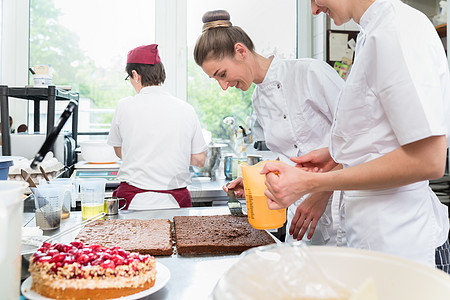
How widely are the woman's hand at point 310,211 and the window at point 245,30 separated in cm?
204

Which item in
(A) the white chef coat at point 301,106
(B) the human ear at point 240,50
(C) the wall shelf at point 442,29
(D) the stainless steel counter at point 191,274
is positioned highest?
(C) the wall shelf at point 442,29

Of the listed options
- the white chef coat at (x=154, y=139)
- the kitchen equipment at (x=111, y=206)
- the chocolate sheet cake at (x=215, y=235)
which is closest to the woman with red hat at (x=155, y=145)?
the white chef coat at (x=154, y=139)

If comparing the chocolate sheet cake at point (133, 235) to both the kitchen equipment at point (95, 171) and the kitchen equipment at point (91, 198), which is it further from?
the kitchen equipment at point (95, 171)

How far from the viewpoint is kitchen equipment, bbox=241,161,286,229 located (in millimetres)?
1174

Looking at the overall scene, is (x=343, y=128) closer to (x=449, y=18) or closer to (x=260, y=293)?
(x=260, y=293)

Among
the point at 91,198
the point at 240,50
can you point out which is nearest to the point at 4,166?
the point at 91,198

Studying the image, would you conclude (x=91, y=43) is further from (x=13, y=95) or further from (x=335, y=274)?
(x=335, y=274)

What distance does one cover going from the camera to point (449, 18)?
2252mm

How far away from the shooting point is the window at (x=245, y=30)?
347cm

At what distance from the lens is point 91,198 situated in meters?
1.62

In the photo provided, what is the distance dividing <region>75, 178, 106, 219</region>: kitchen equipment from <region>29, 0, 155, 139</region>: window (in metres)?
1.90

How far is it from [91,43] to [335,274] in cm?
324

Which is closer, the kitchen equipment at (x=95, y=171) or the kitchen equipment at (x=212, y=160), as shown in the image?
the kitchen equipment at (x=95, y=171)

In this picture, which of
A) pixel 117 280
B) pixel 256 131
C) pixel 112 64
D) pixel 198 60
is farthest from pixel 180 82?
pixel 117 280
